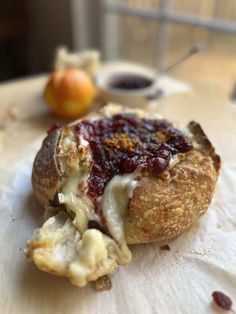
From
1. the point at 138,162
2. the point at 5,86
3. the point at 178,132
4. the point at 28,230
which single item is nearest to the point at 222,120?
the point at 178,132

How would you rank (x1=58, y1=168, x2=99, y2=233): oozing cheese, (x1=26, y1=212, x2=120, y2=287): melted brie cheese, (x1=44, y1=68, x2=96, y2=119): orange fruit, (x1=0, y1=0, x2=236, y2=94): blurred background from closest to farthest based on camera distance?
(x1=26, y1=212, x2=120, y2=287): melted brie cheese < (x1=58, y1=168, x2=99, y2=233): oozing cheese < (x1=44, y1=68, x2=96, y2=119): orange fruit < (x1=0, y1=0, x2=236, y2=94): blurred background

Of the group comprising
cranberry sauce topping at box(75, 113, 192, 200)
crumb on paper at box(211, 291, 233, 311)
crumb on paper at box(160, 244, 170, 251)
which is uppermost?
cranberry sauce topping at box(75, 113, 192, 200)

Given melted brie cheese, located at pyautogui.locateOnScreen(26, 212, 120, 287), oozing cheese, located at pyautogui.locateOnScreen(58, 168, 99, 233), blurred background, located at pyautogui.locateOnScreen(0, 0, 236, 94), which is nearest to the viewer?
melted brie cheese, located at pyautogui.locateOnScreen(26, 212, 120, 287)

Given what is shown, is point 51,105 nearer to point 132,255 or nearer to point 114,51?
point 132,255

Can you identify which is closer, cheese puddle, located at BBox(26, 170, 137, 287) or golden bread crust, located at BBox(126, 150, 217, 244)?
cheese puddle, located at BBox(26, 170, 137, 287)

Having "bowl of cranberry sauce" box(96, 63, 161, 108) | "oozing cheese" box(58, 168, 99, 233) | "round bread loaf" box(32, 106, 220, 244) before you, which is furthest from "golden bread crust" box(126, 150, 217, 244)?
"bowl of cranberry sauce" box(96, 63, 161, 108)

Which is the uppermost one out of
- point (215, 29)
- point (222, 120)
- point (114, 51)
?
point (215, 29)

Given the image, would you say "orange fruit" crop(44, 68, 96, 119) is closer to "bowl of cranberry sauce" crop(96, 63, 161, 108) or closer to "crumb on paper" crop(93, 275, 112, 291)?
"bowl of cranberry sauce" crop(96, 63, 161, 108)
